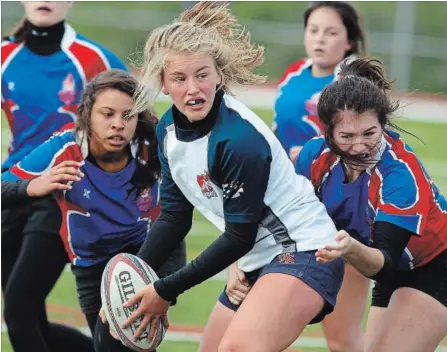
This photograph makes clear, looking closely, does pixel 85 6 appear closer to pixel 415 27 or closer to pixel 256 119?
pixel 415 27

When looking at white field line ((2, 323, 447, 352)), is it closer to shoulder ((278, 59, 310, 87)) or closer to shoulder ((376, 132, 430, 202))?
shoulder ((278, 59, 310, 87))

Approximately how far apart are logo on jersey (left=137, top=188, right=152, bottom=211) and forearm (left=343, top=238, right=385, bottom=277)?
1.18 metres

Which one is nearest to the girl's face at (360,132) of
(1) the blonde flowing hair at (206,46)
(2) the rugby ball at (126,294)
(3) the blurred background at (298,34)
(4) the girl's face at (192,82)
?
(1) the blonde flowing hair at (206,46)

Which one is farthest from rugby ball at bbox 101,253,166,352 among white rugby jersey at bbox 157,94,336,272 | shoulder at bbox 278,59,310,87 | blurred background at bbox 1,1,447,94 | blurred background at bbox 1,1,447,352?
blurred background at bbox 1,1,447,94

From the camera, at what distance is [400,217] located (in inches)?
157

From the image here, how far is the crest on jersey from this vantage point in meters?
5.78

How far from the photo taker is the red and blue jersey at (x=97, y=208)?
184 inches

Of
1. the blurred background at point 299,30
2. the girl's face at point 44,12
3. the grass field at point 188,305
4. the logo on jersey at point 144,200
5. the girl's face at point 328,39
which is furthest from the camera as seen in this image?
the blurred background at point 299,30

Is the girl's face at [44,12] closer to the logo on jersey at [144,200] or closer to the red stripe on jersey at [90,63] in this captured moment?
the red stripe on jersey at [90,63]

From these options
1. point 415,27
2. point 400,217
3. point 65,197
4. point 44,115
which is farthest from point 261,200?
point 415,27

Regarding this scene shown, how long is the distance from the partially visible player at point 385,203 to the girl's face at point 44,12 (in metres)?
2.09

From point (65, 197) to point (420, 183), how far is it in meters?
1.52

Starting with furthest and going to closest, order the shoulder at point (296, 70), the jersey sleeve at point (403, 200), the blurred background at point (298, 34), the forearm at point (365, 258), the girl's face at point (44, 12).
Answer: the blurred background at point (298, 34) → the shoulder at point (296, 70) → the girl's face at point (44, 12) → the jersey sleeve at point (403, 200) → the forearm at point (365, 258)

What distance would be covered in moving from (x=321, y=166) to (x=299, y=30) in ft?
41.5
